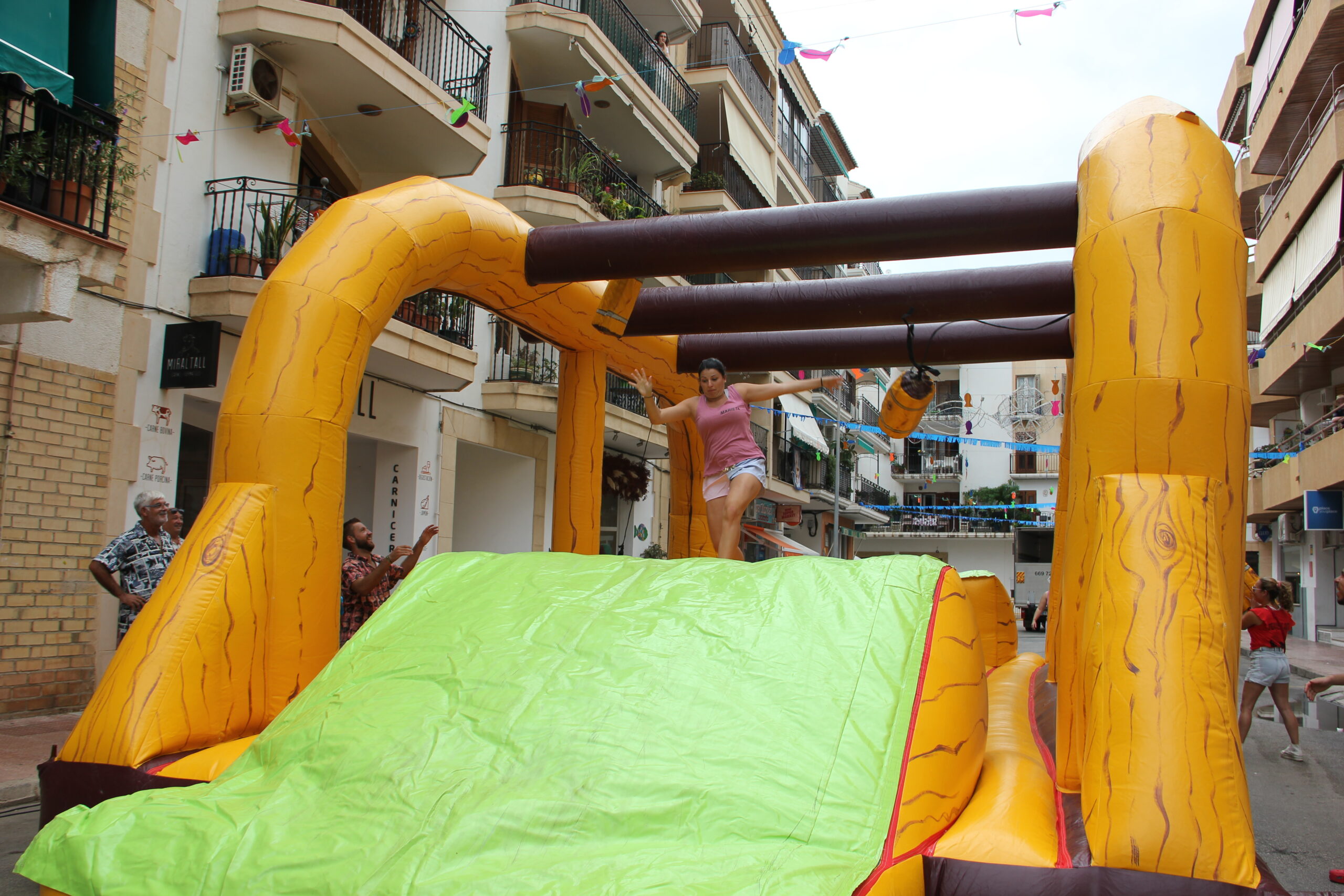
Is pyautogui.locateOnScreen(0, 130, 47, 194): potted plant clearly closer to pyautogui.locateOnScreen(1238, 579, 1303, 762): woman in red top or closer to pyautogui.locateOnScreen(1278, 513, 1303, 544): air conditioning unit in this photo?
pyautogui.locateOnScreen(1238, 579, 1303, 762): woman in red top

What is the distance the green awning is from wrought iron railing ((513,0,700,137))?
351 inches

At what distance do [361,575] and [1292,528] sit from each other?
2509 centimetres

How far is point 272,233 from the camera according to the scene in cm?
938

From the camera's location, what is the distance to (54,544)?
784 centimetres

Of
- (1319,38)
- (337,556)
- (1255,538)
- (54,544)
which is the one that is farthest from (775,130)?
(337,556)

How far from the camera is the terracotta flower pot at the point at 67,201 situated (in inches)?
284

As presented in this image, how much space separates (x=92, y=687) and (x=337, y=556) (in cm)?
511

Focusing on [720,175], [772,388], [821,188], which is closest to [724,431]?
[772,388]

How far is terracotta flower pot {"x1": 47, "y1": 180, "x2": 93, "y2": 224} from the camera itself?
23.7 feet

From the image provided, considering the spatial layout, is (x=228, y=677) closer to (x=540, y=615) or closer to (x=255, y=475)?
(x=255, y=475)

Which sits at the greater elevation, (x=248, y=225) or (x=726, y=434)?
(x=248, y=225)

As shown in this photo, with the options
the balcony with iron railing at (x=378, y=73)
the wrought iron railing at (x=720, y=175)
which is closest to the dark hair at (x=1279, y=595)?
the balcony with iron railing at (x=378, y=73)

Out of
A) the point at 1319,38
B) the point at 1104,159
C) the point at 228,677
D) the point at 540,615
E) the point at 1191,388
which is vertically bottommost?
the point at 228,677

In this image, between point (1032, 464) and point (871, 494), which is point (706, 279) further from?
point (1032, 464)
